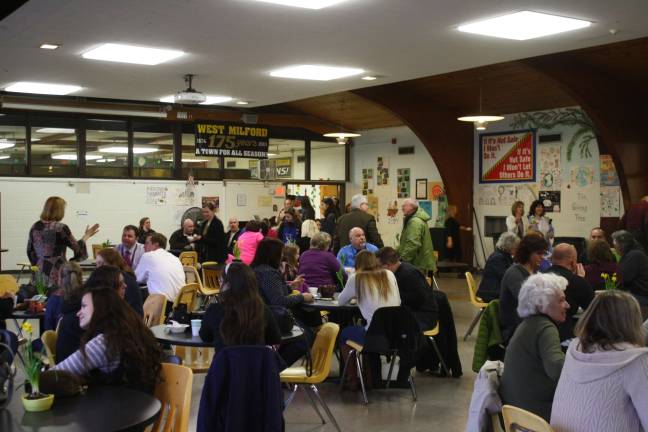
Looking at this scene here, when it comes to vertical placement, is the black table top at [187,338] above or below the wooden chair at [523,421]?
below

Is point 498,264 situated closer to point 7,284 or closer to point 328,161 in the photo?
point 7,284

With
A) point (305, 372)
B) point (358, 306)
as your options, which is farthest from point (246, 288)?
point (358, 306)

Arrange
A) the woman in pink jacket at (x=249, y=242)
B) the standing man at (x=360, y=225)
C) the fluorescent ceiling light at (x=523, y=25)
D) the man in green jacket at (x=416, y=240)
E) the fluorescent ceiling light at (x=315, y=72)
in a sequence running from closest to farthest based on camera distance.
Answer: the fluorescent ceiling light at (x=523, y=25) < the fluorescent ceiling light at (x=315, y=72) < the man in green jacket at (x=416, y=240) < the standing man at (x=360, y=225) < the woman in pink jacket at (x=249, y=242)

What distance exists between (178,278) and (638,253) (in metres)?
4.18

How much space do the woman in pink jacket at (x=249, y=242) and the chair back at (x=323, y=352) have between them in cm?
459

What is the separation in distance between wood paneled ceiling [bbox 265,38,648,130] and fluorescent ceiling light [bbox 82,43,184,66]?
4.92 m

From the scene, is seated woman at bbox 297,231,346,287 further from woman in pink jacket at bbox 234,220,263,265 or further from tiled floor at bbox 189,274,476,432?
woman in pink jacket at bbox 234,220,263,265

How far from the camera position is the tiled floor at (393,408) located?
568 centimetres

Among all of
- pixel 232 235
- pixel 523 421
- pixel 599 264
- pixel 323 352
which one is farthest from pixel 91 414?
pixel 232 235

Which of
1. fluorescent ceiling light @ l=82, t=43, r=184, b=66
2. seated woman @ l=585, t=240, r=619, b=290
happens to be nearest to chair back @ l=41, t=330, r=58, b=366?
fluorescent ceiling light @ l=82, t=43, r=184, b=66

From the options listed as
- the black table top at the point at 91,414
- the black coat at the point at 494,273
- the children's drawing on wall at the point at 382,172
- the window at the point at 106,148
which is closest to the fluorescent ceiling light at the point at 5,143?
the window at the point at 106,148

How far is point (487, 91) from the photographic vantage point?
14.2 m

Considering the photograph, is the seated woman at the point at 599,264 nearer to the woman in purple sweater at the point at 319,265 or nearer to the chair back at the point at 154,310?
the woman in purple sweater at the point at 319,265

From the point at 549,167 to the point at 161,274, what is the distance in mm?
9278
